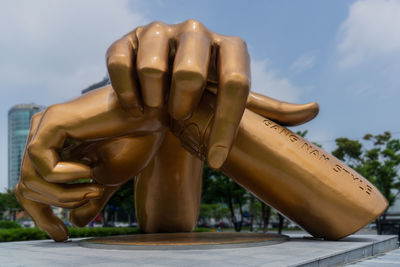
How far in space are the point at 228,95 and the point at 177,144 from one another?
112 inches

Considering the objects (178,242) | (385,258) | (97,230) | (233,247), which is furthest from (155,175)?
(97,230)

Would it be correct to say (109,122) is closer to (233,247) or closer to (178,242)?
(178,242)

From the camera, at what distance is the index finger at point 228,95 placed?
6.33m

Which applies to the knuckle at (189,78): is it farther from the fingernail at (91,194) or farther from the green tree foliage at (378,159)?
the green tree foliage at (378,159)

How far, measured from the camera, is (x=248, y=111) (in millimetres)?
8250

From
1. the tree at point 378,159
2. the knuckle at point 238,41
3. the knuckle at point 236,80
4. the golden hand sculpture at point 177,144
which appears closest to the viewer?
the knuckle at point 236,80

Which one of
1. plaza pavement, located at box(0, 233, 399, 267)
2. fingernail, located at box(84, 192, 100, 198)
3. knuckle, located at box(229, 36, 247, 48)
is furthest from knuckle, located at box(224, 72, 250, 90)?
fingernail, located at box(84, 192, 100, 198)

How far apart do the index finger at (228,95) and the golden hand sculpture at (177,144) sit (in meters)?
0.02

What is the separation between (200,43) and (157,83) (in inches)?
35.8

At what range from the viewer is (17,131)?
313 ft

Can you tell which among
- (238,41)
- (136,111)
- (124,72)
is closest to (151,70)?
(124,72)

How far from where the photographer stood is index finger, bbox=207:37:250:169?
6.33 meters

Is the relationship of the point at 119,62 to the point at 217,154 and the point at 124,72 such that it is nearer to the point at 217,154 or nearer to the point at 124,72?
the point at 124,72

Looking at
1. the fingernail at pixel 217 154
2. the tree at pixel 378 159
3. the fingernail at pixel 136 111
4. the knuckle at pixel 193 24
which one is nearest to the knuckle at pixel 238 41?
the knuckle at pixel 193 24
